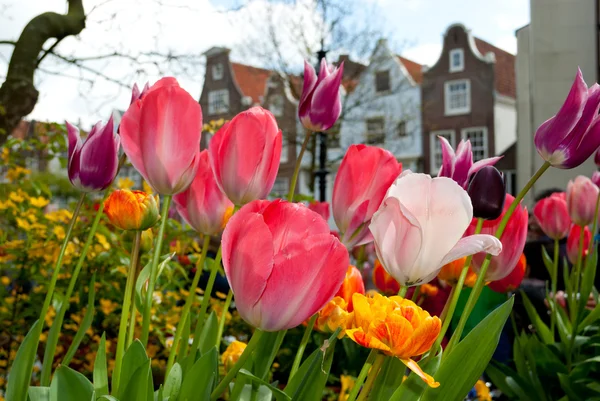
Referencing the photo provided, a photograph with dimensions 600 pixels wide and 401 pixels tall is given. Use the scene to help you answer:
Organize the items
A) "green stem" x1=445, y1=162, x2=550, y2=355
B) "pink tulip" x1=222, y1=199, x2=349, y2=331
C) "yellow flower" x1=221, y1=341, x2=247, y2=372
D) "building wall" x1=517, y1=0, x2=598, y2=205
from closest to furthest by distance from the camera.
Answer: "pink tulip" x1=222, y1=199, x2=349, y2=331, "green stem" x1=445, y1=162, x2=550, y2=355, "yellow flower" x1=221, y1=341, x2=247, y2=372, "building wall" x1=517, y1=0, x2=598, y2=205

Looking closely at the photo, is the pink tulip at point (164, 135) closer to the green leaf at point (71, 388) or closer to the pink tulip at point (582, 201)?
the green leaf at point (71, 388)

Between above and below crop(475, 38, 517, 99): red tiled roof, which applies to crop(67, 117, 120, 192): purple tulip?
below

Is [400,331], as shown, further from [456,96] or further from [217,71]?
[217,71]

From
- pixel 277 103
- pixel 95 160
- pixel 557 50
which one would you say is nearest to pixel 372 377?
pixel 95 160

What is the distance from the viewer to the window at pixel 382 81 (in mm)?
22031

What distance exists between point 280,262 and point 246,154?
19cm

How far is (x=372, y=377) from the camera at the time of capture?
0.57 meters

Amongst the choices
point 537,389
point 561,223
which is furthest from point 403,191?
point 537,389

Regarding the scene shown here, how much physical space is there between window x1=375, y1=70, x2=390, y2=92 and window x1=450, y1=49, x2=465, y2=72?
6.89 ft

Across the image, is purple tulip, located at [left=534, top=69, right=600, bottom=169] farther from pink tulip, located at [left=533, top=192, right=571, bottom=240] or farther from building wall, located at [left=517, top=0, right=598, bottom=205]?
building wall, located at [left=517, top=0, right=598, bottom=205]

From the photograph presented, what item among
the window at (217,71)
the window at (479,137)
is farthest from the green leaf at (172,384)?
the window at (217,71)

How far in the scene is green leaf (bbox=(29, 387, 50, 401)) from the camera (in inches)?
22.8

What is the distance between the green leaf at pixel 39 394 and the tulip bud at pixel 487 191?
0.43m

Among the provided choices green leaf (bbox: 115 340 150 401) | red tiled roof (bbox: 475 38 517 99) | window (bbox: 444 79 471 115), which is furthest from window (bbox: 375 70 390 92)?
green leaf (bbox: 115 340 150 401)
